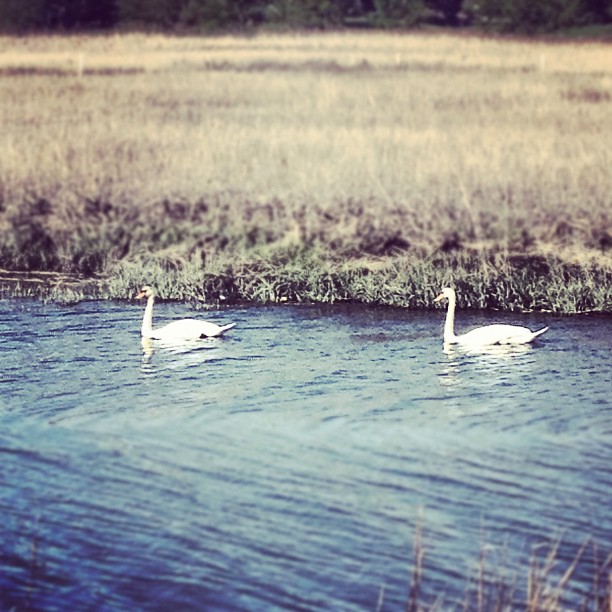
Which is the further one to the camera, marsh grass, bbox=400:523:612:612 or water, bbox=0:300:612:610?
water, bbox=0:300:612:610

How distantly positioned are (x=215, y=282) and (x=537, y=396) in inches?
224

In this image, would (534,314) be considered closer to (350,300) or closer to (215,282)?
(350,300)

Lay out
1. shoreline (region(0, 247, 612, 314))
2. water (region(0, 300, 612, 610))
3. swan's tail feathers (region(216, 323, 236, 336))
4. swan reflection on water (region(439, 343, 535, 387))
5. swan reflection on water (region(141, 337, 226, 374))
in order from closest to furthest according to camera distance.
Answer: water (region(0, 300, 612, 610)) < swan reflection on water (region(439, 343, 535, 387)) < swan reflection on water (region(141, 337, 226, 374)) < swan's tail feathers (region(216, 323, 236, 336)) < shoreline (region(0, 247, 612, 314))

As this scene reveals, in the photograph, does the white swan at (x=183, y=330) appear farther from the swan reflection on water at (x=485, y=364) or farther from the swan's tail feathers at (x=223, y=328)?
the swan reflection on water at (x=485, y=364)

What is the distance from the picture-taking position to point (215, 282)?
627 inches

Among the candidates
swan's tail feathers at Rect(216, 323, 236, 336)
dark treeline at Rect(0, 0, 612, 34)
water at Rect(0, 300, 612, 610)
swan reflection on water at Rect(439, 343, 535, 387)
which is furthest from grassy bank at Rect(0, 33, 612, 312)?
dark treeline at Rect(0, 0, 612, 34)

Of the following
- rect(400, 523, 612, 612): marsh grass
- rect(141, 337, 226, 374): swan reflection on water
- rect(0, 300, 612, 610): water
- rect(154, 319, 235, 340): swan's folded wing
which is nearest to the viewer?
rect(400, 523, 612, 612): marsh grass

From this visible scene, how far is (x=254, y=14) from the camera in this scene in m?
39.1

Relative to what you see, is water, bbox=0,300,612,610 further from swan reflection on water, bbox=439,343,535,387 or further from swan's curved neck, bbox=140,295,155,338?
swan's curved neck, bbox=140,295,155,338

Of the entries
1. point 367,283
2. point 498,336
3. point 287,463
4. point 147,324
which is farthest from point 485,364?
point 287,463

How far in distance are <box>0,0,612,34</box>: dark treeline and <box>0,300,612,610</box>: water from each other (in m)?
22.7

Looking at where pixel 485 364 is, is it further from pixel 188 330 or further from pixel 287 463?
pixel 287 463

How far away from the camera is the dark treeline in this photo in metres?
35.1

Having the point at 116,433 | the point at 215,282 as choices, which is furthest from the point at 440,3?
the point at 116,433
